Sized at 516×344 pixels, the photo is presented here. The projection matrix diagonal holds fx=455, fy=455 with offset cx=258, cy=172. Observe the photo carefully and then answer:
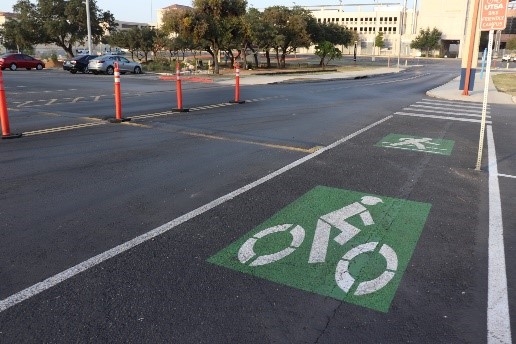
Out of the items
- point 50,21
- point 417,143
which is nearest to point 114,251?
point 417,143

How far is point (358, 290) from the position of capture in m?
3.63

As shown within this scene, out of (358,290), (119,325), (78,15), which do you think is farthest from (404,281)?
(78,15)

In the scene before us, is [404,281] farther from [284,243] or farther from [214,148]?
[214,148]

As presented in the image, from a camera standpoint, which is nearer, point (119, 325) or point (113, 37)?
point (119, 325)

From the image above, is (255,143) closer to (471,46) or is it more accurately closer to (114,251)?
(114,251)

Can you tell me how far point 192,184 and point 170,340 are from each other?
11.7 ft

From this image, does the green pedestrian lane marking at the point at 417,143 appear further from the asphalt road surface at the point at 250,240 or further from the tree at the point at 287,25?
the tree at the point at 287,25

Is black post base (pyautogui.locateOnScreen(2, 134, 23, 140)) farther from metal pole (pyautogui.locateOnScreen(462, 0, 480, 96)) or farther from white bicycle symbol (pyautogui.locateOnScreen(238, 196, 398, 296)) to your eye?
metal pole (pyautogui.locateOnScreen(462, 0, 480, 96))

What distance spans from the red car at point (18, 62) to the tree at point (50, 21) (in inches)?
405

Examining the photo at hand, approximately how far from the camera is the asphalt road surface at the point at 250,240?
3217mm

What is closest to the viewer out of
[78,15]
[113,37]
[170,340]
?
[170,340]

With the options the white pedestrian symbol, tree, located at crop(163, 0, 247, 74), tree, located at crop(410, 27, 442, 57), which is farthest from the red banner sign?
tree, located at crop(410, 27, 442, 57)

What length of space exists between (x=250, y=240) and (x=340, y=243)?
2.92 feet

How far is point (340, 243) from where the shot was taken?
14.7 ft
